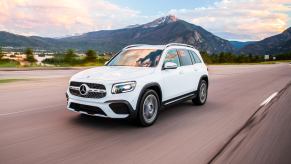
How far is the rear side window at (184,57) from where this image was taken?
8.45 metres

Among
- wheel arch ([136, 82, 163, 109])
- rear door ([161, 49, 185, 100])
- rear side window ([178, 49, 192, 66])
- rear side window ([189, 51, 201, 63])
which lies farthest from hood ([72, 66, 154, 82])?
rear side window ([189, 51, 201, 63])

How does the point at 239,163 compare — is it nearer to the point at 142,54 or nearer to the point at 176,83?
the point at 176,83

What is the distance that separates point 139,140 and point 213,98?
609 centimetres

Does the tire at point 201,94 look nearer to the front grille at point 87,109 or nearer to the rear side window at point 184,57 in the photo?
the rear side window at point 184,57

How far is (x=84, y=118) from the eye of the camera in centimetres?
733

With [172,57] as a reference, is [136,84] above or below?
below

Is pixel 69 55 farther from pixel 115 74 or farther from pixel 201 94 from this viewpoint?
pixel 115 74

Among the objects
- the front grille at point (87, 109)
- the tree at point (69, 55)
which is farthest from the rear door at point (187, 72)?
the tree at point (69, 55)

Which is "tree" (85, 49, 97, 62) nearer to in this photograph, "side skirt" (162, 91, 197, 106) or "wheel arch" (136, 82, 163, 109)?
"side skirt" (162, 91, 197, 106)

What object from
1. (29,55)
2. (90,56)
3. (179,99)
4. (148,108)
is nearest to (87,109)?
(148,108)

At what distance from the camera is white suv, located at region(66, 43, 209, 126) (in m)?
6.23

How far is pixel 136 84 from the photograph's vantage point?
251 inches

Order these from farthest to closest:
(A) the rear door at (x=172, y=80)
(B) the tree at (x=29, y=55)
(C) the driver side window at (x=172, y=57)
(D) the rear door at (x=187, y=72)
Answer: (B) the tree at (x=29, y=55) < (D) the rear door at (x=187, y=72) < (C) the driver side window at (x=172, y=57) < (A) the rear door at (x=172, y=80)

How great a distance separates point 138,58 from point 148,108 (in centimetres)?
143
